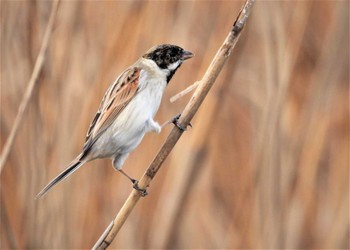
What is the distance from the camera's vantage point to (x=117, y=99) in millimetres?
2260

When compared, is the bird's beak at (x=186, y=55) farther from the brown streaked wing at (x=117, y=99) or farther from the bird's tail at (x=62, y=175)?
the bird's tail at (x=62, y=175)

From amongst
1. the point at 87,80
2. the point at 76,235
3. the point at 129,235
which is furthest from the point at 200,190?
the point at 87,80

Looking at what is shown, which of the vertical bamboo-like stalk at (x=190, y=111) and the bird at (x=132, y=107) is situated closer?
the vertical bamboo-like stalk at (x=190, y=111)

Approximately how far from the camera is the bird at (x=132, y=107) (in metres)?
2.18

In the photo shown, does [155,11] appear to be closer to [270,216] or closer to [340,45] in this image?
[340,45]

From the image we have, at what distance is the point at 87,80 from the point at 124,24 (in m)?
0.28

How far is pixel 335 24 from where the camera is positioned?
2619 millimetres

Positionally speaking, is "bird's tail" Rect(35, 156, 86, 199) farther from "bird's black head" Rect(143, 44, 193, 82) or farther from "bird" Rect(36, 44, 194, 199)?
"bird's black head" Rect(143, 44, 193, 82)

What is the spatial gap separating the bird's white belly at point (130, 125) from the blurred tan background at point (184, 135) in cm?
24

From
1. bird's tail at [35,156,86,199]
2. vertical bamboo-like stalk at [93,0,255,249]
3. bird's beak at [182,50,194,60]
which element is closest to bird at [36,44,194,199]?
bird's beak at [182,50,194,60]

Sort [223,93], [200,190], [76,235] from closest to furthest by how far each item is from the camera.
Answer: [223,93], [76,235], [200,190]

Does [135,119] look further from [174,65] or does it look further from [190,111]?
[190,111]

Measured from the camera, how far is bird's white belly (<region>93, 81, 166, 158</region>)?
218 cm

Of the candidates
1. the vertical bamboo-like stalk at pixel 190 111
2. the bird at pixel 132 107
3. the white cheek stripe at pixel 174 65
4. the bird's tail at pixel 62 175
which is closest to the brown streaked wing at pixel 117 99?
the bird at pixel 132 107
